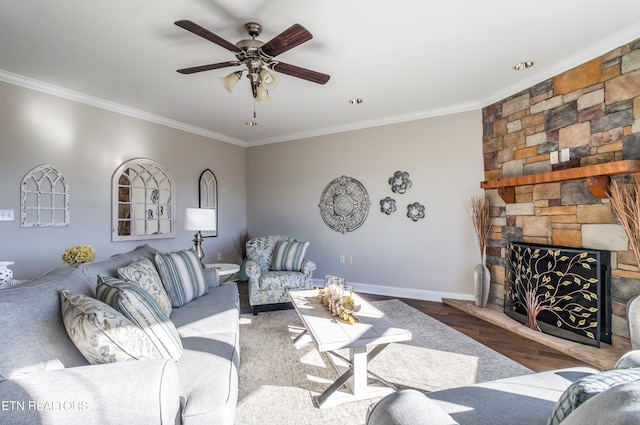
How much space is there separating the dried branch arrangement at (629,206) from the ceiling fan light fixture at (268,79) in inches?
109

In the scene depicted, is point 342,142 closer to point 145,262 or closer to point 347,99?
point 347,99

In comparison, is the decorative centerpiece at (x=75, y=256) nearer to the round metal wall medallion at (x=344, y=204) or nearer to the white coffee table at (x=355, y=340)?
the white coffee table at (x=355, y=340)

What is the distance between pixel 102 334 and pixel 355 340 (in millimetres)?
1210

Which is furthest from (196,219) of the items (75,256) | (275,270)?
(275,270)

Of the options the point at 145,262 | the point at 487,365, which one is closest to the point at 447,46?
the point at 487,365

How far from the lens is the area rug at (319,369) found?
179 centimetres

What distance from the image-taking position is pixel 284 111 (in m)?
4.13

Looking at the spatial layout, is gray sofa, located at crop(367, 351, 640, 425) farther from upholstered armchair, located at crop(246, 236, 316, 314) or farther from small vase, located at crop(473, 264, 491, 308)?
upholstered armchair, located at crop(246, 236, 316, 314)

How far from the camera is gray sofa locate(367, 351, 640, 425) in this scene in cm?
58

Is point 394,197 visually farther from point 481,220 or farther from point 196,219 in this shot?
point 196,219

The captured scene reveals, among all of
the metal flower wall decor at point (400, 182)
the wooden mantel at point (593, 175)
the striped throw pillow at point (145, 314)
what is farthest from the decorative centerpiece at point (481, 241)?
the striped throw pillow at point (145, 314)

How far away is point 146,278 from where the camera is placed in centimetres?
204

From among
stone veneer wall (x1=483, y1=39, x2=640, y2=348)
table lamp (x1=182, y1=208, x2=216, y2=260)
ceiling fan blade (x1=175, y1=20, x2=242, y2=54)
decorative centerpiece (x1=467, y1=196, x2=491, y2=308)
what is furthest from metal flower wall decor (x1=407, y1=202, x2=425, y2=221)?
ceiling fan blade (x1=175, y1=20, x2=242, y2=54)

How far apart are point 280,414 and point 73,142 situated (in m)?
3.66
